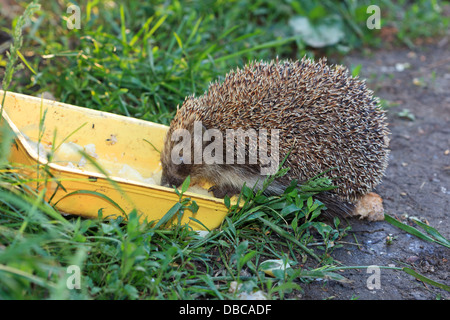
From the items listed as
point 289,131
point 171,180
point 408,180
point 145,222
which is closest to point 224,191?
point 171,180

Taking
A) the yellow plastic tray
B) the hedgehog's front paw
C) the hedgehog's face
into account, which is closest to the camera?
the yellow plastic tray

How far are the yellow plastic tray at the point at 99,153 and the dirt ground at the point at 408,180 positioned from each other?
4.34 ft

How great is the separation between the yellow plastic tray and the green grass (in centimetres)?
11

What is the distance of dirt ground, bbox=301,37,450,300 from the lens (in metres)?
3.65

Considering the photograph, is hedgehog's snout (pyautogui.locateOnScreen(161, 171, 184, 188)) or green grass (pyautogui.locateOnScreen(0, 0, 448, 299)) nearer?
green grass (pyautogui.locateOnScreen(0, 0, 448, 299))

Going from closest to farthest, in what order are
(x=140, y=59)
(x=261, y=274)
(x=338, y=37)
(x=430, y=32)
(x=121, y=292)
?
(x=121, y=292), (x=261, y=274), (x=140, y=59), (x=338, y=37), (x=430, y=32)

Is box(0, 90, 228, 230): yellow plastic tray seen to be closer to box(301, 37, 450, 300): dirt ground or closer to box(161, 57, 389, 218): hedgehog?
box(161, 57, 389, 218): hedgehog

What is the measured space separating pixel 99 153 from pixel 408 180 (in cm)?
335

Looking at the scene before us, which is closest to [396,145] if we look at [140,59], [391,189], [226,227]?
[391,189]

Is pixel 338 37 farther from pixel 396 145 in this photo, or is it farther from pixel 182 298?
pixel 182 298

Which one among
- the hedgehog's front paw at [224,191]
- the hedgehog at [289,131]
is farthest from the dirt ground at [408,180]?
the hedgehog's front paw at [224,191]

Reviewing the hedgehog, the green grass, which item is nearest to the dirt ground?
the green grass

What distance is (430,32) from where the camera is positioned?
8.20 m

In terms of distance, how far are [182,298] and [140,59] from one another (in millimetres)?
3344
